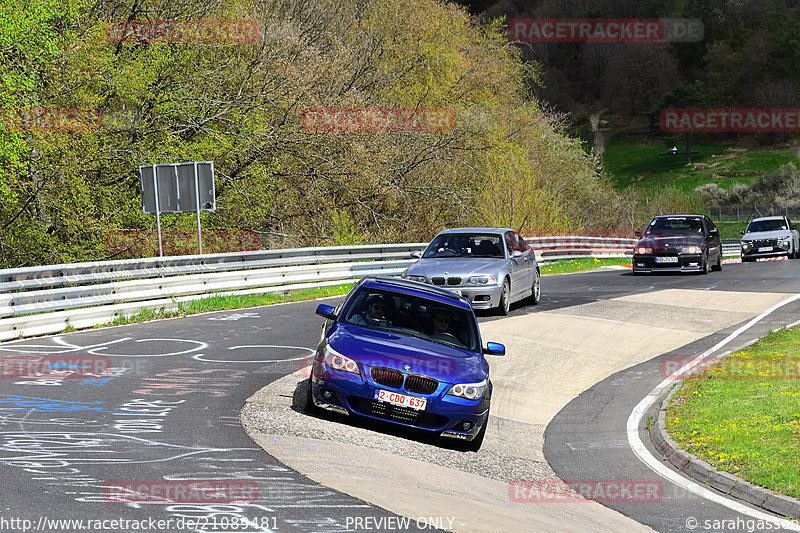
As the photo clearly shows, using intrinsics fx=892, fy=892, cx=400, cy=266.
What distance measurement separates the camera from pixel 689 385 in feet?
39.1

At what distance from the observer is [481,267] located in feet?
56.2

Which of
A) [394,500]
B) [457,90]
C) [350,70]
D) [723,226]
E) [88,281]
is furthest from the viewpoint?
[723,226]

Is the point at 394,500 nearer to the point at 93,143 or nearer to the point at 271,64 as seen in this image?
the point at 93,143

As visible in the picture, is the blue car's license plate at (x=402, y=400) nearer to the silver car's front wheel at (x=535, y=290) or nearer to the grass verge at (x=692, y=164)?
the silver car's front wheel at (x=535, y=290)

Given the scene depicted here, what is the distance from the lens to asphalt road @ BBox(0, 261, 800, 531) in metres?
6.02

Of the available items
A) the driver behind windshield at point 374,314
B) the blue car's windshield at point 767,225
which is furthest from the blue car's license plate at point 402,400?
the blue car's windshield at point 767,225

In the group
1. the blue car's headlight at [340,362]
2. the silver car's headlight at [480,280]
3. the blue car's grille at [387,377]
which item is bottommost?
the blue car's grille at [387,377]

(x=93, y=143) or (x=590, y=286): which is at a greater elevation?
(x=93, y=143)

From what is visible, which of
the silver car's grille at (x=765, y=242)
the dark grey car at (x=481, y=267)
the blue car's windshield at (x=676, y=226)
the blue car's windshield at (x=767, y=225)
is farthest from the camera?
the blue car's windshield at (x=767, y=225)

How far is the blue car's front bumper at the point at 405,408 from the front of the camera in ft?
28.6

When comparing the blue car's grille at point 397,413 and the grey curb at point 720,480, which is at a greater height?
the blue car's grille at point 397,413

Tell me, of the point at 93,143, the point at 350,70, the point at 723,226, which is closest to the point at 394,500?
the point at 93,143

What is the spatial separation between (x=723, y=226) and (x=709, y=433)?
270 feet

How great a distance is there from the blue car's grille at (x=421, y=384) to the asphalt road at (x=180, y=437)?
1.48 m
